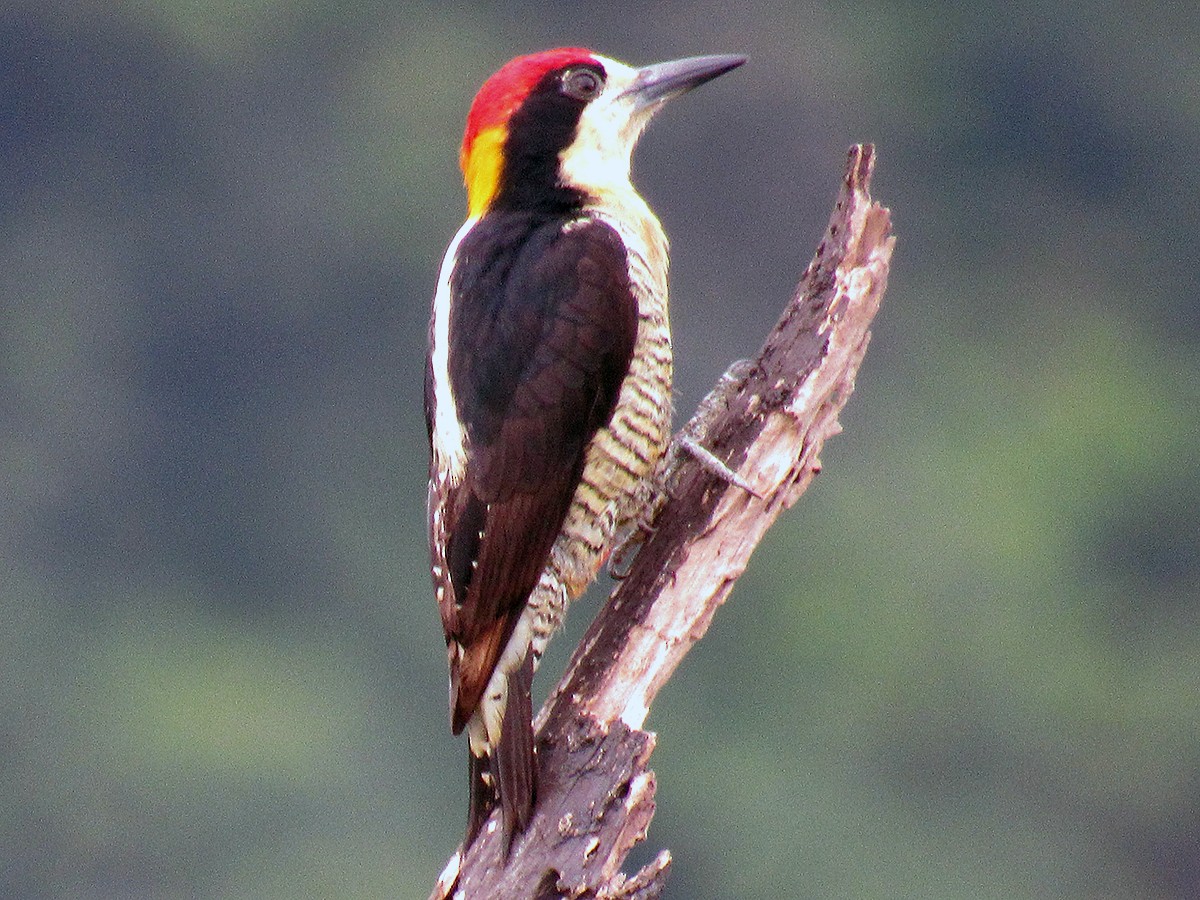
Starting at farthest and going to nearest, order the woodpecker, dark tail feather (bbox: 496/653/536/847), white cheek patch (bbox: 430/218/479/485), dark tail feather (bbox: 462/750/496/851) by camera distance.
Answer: white cheek patch (bbox: 430/218/479/485) < the woodpecker < dark tail feather (bbox: 462/750/496/851) < dark tail feather (bbox: 496/653/536/847)

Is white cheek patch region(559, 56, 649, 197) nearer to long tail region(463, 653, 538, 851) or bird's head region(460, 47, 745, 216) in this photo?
bird's head region(460, 47, 745, 216)

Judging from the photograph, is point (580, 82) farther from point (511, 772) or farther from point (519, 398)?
point (511, 772)

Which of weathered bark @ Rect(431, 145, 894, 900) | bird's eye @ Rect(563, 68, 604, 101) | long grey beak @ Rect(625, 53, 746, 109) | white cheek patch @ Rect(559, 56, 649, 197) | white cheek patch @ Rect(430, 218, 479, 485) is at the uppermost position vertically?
bird's eye @ Rect(563, 68, 604, 101)

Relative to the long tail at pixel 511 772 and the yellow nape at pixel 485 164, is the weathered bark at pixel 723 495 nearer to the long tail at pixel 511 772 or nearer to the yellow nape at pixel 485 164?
the long tail at pixel 511 772

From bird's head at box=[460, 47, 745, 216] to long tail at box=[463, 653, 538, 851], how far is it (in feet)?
3.60

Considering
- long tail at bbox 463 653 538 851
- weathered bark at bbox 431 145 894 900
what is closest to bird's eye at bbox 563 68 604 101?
weathered bark at bbox 431 145 894 900

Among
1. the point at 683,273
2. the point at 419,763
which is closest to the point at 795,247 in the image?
the point at 683,273

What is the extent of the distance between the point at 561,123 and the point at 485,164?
0.19m

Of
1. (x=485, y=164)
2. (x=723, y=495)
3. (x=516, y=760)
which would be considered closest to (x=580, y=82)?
(x=485, y=164)

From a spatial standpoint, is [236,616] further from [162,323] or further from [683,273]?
[683,273]

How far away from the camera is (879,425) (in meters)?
19.6

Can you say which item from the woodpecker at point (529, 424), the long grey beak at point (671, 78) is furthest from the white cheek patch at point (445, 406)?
the long grey beak at point (671, 78)

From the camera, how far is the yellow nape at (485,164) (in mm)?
4691

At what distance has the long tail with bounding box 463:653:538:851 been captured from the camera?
383 cm
